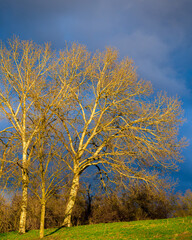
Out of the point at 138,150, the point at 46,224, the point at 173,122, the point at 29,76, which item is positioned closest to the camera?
the point at 138,150

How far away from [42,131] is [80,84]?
28.1 feet

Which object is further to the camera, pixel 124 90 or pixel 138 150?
pixel 124 90

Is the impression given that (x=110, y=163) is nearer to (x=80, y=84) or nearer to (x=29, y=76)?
(x=80, y=84)

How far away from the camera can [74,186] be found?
16672 millimetres

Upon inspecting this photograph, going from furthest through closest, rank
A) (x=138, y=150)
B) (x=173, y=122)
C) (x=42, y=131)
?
1. (x=173, y=122)
2. (x=138, y=150)
3. (x=42, y=131)

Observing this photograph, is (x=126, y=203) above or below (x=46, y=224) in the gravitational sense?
above

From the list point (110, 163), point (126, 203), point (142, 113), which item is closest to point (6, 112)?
point (110, 163)

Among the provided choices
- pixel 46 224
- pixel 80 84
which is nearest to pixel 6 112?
pixel 80 84

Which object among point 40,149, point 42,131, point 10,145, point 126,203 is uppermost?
point 10,145

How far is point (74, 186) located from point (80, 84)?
26.1 feet

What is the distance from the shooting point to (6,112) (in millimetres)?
18188

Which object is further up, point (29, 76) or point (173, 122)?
point (29, 76)

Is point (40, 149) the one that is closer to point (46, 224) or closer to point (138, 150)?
point (138, 150)

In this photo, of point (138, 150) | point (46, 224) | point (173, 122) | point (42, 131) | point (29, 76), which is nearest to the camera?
point (42, 131)
